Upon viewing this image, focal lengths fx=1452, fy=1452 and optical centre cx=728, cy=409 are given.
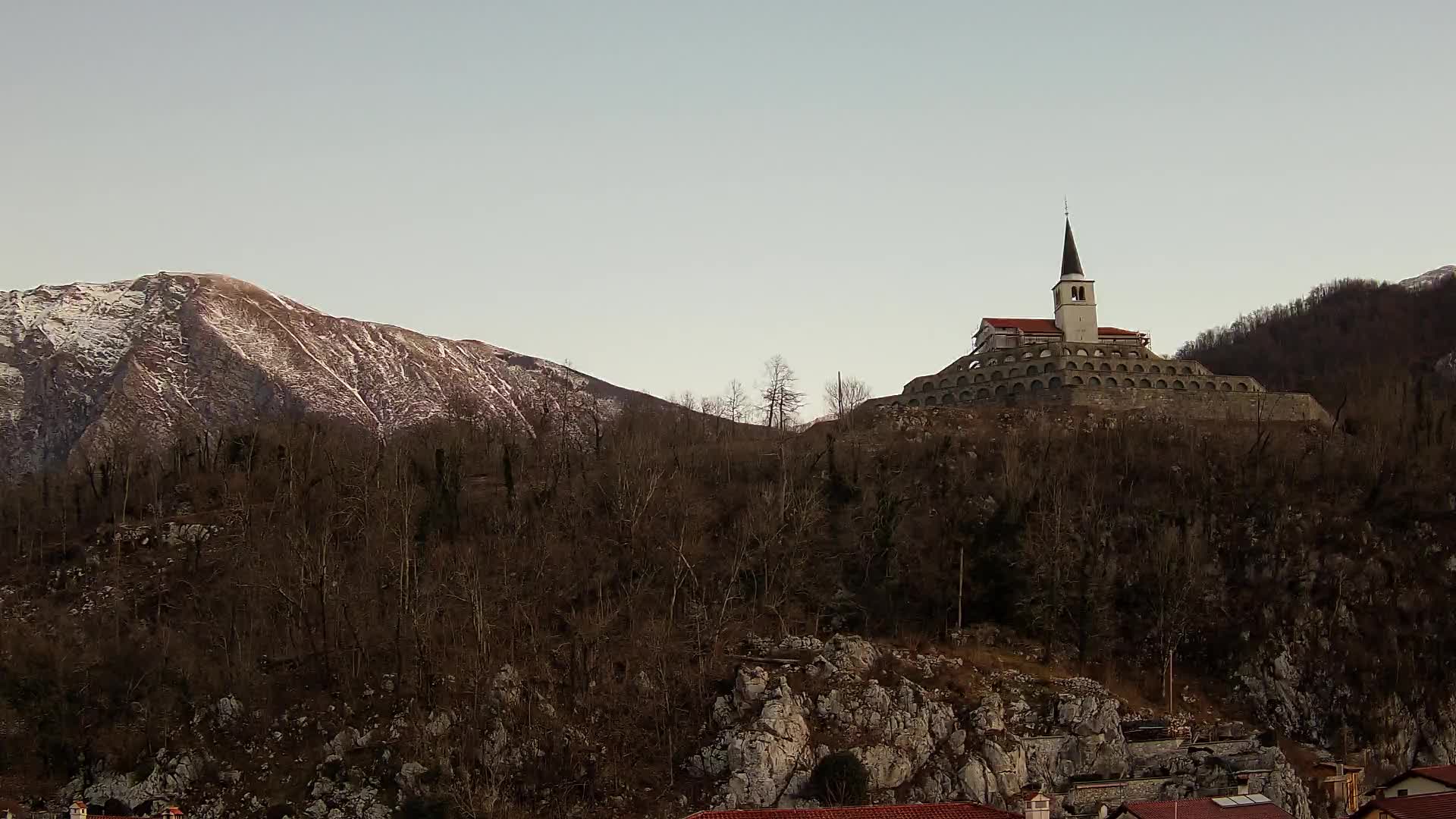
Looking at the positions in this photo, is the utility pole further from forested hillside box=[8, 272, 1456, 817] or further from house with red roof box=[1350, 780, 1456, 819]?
house with red roof box=[1350, 780, 1456, 819]

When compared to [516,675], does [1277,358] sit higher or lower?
higher

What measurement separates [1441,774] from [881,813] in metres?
20.4

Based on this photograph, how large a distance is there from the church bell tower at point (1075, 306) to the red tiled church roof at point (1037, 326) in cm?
60

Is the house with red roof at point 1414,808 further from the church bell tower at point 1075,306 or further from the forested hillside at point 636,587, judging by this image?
the church bell tower at point 1075,306

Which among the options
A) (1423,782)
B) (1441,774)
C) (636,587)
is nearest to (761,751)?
(636,587)

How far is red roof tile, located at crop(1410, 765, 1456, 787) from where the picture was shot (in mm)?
46938

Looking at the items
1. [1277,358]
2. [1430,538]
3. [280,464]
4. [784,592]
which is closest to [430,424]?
[280,464]

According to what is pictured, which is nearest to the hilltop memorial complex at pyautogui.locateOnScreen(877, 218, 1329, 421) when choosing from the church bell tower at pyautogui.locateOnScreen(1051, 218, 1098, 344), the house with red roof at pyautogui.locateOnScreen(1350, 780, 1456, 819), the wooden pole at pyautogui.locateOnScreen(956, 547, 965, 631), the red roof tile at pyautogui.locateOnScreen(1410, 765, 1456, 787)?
the church bell tower at pyautogui.locateOnScreen(1051, 218, 1098, 344)

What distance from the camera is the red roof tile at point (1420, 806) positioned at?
39.1 m

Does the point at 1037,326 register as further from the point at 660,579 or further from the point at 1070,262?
the point at 660,579

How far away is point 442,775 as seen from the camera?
173 feet

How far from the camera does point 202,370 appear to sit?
157m

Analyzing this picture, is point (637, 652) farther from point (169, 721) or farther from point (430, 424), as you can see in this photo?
point (430, 424)

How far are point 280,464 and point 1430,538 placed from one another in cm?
5764
